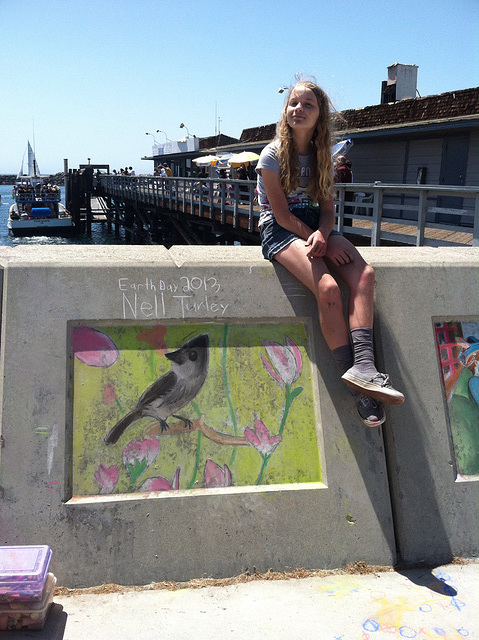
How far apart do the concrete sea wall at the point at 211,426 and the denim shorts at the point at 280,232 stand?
0.12 metres

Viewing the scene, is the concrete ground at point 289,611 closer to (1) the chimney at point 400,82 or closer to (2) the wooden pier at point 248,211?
(2) the wooden pier at point 248,211

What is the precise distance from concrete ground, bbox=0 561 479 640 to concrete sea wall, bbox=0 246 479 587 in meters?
0.13

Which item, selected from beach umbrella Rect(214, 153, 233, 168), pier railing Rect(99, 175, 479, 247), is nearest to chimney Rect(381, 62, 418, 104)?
pier railing Rect(99, 175, 479, 247)

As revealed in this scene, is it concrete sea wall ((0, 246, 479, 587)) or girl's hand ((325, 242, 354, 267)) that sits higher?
girl's hand ((325, 242, 354, 267))

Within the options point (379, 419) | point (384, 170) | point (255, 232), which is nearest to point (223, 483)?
point (379, 419)

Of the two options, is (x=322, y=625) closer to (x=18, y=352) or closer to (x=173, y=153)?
(x=18, y=352)

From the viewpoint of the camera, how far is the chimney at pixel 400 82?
22.7m

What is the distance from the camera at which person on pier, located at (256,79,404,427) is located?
9.90 feet

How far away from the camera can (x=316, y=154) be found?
3.45 metres

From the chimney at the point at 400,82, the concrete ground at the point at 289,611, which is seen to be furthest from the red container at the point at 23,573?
the chimney at the point at 400,82

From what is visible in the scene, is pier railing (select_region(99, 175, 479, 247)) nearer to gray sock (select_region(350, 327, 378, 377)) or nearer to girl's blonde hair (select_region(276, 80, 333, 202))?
girl's blonde hair (select_region(276, 80, 333, 202))

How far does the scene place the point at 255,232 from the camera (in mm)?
17234

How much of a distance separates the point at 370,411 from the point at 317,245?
34.7 inches

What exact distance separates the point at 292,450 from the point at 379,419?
18.4 inches
